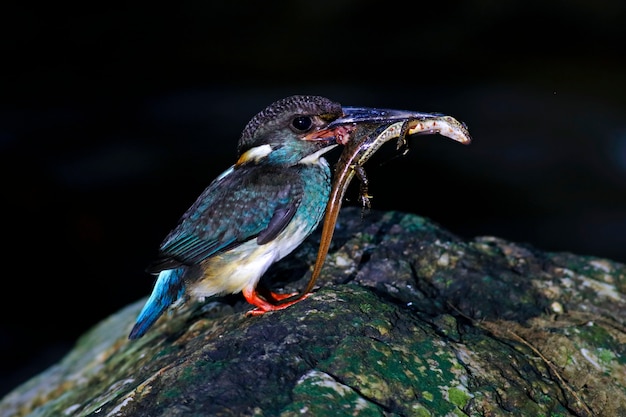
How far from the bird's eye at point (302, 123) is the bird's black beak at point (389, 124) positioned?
47mm

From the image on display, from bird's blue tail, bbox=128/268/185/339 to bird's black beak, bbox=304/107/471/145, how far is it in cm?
86

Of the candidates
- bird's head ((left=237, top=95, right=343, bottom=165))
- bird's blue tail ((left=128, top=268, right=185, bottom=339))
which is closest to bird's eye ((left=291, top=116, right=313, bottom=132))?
bird's head ((left=237, top=95, right=343, bottom=165))

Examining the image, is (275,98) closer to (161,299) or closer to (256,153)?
(256,153)

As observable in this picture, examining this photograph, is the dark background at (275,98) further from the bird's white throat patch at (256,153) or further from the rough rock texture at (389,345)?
the bird's white throat patch at (256,153)

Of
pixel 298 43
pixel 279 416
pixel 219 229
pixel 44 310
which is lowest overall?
pixel 44 310

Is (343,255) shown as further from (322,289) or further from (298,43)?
(298,43)

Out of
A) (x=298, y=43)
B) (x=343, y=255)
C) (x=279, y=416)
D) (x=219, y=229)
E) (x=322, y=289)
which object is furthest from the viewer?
(x=298, y=43)

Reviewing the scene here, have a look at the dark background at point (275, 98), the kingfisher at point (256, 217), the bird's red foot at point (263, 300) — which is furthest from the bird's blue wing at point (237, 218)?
the dark background at point (275, 98)

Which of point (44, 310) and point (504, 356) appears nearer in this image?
point (504, 356)

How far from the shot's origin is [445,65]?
9.05 m

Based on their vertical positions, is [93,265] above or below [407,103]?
below

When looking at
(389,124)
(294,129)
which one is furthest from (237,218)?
(389,124)

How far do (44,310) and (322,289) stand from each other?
4.66 metres

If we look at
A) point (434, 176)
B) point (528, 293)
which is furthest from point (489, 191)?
point (528, 293)
